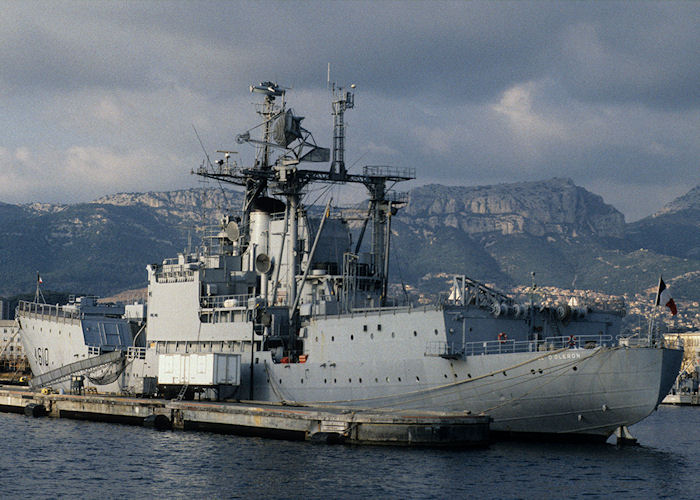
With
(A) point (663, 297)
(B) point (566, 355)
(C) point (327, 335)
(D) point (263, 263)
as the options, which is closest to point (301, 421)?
(C) point (327, 335)

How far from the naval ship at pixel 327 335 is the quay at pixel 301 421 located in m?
1.74

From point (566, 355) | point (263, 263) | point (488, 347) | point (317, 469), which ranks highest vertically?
point (263, 263)

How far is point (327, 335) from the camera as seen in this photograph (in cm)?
A: 4569

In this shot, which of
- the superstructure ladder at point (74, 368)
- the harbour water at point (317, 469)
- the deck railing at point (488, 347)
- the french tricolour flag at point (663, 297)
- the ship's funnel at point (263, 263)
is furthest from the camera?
the superstructure ladder at point (74, 368)

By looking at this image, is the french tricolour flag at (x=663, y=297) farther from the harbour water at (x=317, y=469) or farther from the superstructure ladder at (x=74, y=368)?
the superstructure ladder at (x=74, y=368)

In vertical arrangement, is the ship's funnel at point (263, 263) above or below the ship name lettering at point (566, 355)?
above

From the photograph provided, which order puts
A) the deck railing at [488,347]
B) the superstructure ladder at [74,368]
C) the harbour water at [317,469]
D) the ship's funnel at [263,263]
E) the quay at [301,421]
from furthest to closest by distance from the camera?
1. the superstructure ladder at [74,368]
2. the ship's funnel at [263,263]
3. the deck railing at [488,347]
4. the quay at [301,421]
5. the harbour water at [317,469]

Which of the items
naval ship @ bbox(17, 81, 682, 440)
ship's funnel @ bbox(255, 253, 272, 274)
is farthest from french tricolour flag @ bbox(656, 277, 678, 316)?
ship's funnel @ bbox(255, 253, 272, 274)

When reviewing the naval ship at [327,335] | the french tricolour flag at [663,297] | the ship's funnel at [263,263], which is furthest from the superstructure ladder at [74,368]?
the french tricolour flag at [663,297]

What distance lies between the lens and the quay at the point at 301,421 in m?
37.9

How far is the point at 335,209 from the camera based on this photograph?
5141 centimetres

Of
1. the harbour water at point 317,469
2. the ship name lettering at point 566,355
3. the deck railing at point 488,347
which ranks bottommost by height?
the harbour water at point 317,469

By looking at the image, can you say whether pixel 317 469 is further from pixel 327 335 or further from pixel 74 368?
pixel 74 368

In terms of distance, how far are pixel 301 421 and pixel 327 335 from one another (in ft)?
21.1
